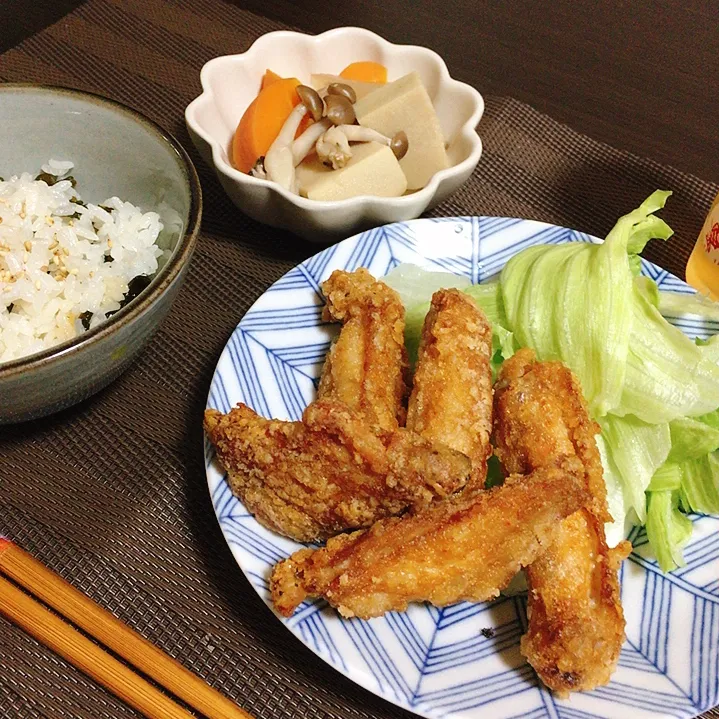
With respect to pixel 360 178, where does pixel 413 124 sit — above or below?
above

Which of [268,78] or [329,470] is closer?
[329,470]

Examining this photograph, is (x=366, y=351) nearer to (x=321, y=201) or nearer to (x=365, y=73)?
(x=321, y=201)

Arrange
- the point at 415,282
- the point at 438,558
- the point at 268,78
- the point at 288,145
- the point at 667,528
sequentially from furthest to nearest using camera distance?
the point at 268,78 → the point at 288,145 → the point at 415,282 → the point at 667,528 → the point at 438,558

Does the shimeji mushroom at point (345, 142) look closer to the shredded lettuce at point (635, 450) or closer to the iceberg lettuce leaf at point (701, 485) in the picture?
the shredded lettuce at point (635, 450)

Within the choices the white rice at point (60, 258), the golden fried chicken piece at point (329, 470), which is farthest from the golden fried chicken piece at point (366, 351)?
the white rice at point (60, 258)

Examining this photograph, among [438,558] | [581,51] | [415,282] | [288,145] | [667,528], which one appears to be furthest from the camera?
[581,51]

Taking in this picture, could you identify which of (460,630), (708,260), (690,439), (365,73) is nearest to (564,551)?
(460,630)

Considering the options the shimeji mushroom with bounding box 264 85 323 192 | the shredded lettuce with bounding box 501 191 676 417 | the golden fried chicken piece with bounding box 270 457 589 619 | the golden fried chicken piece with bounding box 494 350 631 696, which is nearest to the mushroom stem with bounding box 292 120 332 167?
the shimeji mushroom with bounding box 264 85 323 192
